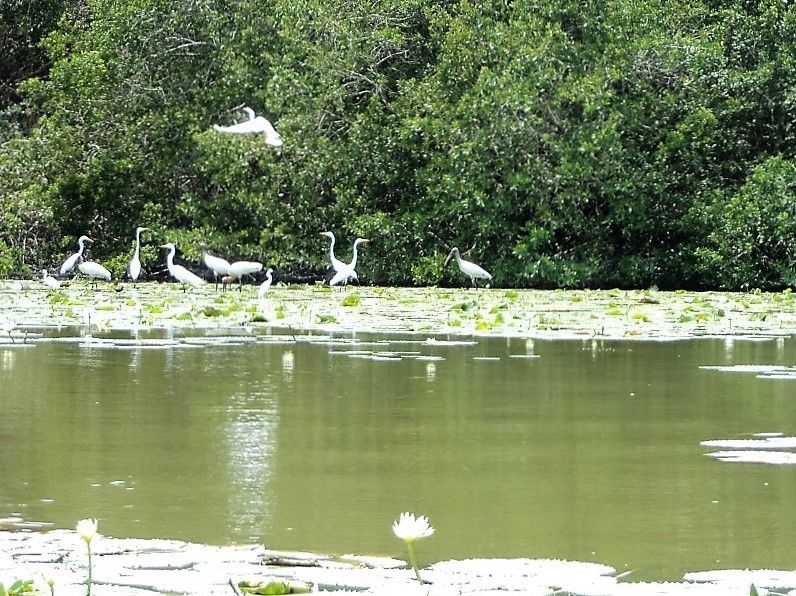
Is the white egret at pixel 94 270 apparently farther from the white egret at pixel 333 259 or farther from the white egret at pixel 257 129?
the white egret at pixel 333 259

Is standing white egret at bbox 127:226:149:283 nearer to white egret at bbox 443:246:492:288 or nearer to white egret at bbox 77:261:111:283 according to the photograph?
white egret at bbox 77:261:111:283

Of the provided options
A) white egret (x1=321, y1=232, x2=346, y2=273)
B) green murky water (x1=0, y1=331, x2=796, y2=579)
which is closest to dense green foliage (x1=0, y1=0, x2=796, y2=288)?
white egret (x1=321, y1=232, x2=346, y2=273)

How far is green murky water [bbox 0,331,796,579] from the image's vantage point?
4.32 meters

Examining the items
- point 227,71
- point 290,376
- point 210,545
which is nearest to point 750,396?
point 290,376

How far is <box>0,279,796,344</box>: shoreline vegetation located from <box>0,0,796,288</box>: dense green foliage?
251 cm

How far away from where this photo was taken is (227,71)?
23.7 metres

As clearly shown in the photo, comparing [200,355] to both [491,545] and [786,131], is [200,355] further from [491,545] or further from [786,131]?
[786,131]

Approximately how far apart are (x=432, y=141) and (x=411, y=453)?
1695 cm

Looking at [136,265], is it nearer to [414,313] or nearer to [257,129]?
[257,129]

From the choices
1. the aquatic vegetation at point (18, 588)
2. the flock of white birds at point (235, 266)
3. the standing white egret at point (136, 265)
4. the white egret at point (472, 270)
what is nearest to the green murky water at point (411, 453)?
the aquatic vegetation at point (18, 588)

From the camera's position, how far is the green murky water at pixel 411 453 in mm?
4316

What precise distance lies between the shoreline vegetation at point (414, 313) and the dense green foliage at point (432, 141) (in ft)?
8.23

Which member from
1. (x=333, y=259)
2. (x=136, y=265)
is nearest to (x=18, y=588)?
(x=333, y=259)

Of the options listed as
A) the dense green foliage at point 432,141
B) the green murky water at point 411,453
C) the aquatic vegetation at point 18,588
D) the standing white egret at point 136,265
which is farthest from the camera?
the standing white egret at point 136,265
